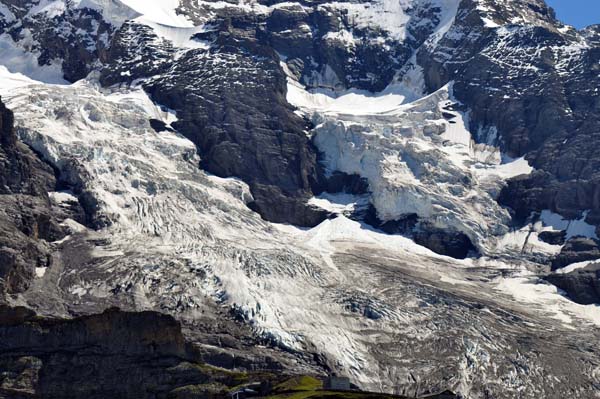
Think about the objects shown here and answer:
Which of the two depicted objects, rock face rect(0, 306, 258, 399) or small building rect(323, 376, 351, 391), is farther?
small building rect(323, 376, 351, 391)

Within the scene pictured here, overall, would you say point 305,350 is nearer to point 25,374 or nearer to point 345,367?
point 345,367

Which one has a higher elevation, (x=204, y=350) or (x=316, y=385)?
(x=316, y=385)

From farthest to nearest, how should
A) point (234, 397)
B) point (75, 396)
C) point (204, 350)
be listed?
point (204, 350) → point (75, 396) → point (234, 397)

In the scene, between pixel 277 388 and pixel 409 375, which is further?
pixel 409 375

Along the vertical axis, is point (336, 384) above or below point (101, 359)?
above

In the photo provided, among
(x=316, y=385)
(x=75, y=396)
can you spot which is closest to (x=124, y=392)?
(x=75, y=396)

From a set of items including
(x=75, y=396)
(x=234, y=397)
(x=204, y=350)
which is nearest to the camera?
(x=234, y=397)

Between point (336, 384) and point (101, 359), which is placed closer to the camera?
point (101, 359)

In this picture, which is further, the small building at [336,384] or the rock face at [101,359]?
the small building at [336,384]

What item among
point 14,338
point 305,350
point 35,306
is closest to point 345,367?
point 305,350

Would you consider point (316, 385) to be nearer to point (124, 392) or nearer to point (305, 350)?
point (124, 392)
